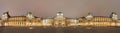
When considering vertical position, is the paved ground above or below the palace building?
below

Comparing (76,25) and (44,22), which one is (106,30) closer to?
(76,25)

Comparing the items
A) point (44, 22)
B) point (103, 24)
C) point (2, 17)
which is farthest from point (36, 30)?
point (103, 24)

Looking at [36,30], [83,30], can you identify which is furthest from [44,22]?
[83,30]

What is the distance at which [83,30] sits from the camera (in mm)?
2775

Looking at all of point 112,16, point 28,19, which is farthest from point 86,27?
point 28,19

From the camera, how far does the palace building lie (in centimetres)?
282

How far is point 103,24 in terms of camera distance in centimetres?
282

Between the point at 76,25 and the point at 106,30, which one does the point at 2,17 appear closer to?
the point at 76,25

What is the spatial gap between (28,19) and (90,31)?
21.0 inches

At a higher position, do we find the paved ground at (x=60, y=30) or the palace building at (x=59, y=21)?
the palace building at (x=59, y=21)

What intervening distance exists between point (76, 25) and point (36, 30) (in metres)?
0.34

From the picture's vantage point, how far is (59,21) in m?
2.83

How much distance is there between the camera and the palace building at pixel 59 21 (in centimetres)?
282

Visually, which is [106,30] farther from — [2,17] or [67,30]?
[2,17]
